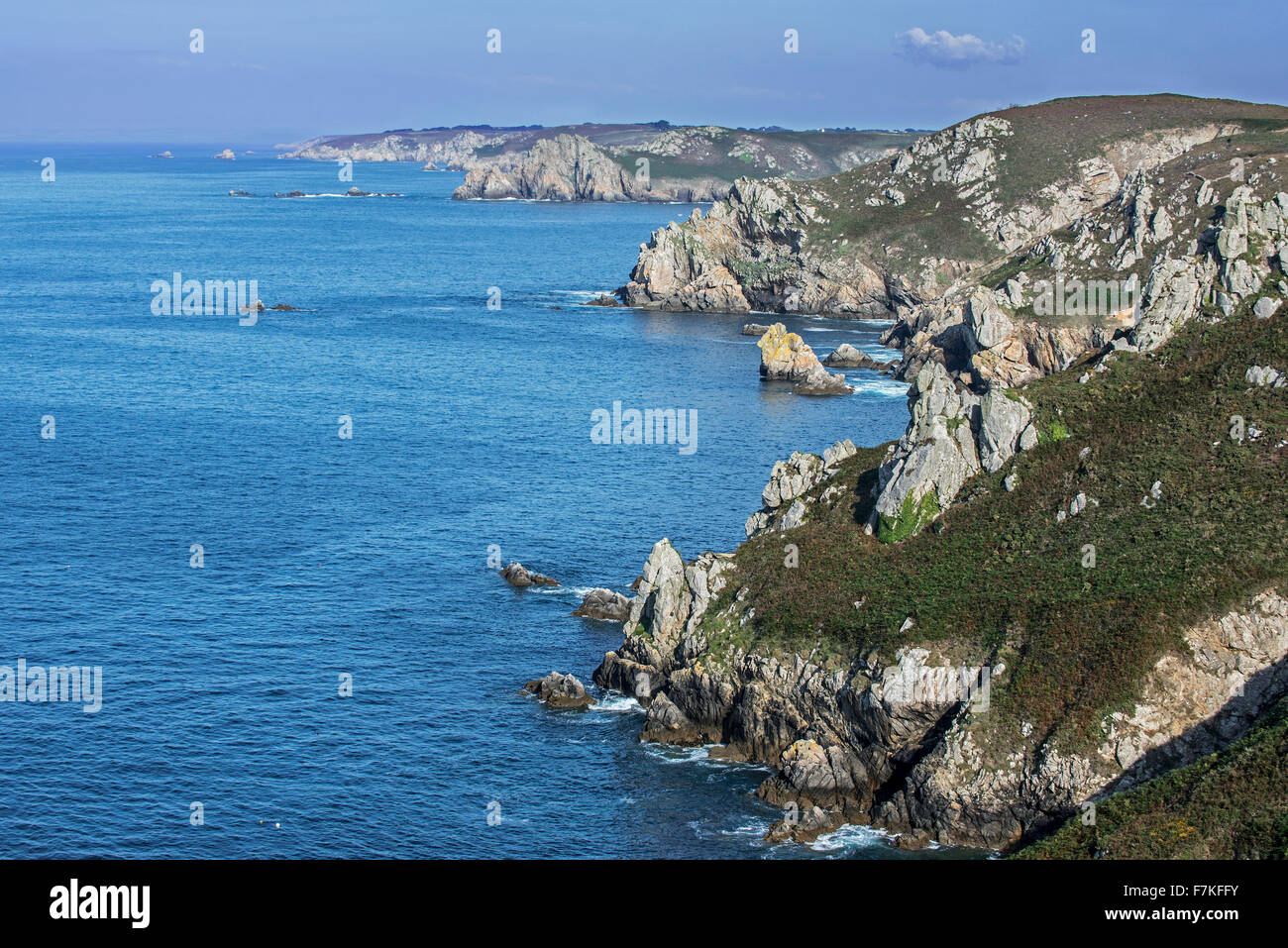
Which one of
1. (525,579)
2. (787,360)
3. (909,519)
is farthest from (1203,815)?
(787,360)

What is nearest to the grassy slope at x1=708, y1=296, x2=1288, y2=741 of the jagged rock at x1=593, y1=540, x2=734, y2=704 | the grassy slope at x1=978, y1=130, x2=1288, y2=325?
the jagged rock at x1=593, y1=540, x2=734, y2=704

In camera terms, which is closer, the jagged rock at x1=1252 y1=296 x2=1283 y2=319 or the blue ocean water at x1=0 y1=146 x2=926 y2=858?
the blue ocean water at x1=0 y1=146 x2=926 y2=858

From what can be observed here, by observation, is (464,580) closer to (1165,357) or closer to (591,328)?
(1165,357)

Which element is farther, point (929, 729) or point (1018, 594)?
point (1018, 594)

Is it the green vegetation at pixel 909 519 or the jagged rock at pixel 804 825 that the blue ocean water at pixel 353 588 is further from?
the green vegetation at pixel 909 519

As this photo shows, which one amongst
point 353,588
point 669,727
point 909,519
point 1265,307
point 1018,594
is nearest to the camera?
point 1018,594

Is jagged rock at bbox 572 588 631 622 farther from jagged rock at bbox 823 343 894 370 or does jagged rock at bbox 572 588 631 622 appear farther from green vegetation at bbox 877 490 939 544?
jagged rock at bbox 823 343 894 370

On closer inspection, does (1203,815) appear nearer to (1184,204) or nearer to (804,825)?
Answer: (804,825)
